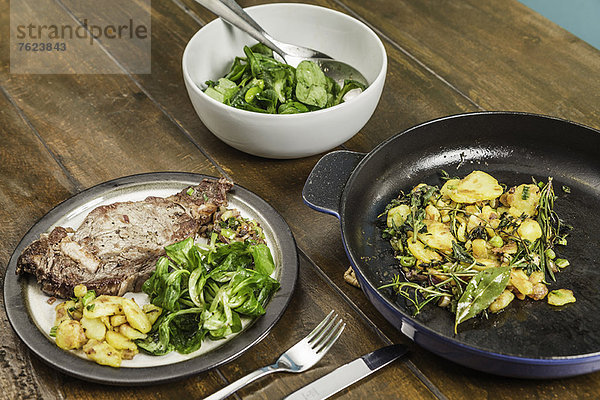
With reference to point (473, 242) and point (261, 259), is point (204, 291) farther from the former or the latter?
point (473, 242)

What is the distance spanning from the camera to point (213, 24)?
1.87 m

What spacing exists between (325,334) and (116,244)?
1.57 feet

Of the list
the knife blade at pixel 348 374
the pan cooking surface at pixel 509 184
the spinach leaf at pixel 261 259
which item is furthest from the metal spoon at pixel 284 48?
the knife blade at pixel 348 374

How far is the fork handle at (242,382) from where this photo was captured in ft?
3.84

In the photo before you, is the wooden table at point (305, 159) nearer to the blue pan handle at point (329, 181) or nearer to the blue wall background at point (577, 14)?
the blue pan handle at point (329, 181)

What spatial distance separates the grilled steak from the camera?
4.29 ft

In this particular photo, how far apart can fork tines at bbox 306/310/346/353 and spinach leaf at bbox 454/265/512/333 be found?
0.79 feet

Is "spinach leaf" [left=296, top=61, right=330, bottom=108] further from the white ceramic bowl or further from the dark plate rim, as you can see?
the dark plate rim

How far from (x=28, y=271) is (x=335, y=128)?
2.60ft

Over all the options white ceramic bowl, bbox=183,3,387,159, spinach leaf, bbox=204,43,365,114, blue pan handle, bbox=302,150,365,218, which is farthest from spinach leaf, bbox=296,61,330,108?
blue pan handle, bbox=302,150,365,218

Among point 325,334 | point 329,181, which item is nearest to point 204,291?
point 325,334

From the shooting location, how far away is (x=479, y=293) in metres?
1.23

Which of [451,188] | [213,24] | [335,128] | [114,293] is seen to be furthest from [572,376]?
[213,24]

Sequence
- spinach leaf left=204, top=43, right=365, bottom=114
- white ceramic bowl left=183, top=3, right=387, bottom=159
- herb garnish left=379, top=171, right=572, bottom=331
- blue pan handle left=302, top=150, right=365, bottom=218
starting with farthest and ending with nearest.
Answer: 1. spinach leaf left=204, top=43, right=365, bottom=114
2. white ceramic bowl left=183, top=3, right=387, bottom=159
3. blue pan handle left=302, top=150, right=365, bottom=218
4. herb garnish left=379, top=171, right=572, bottom=331
